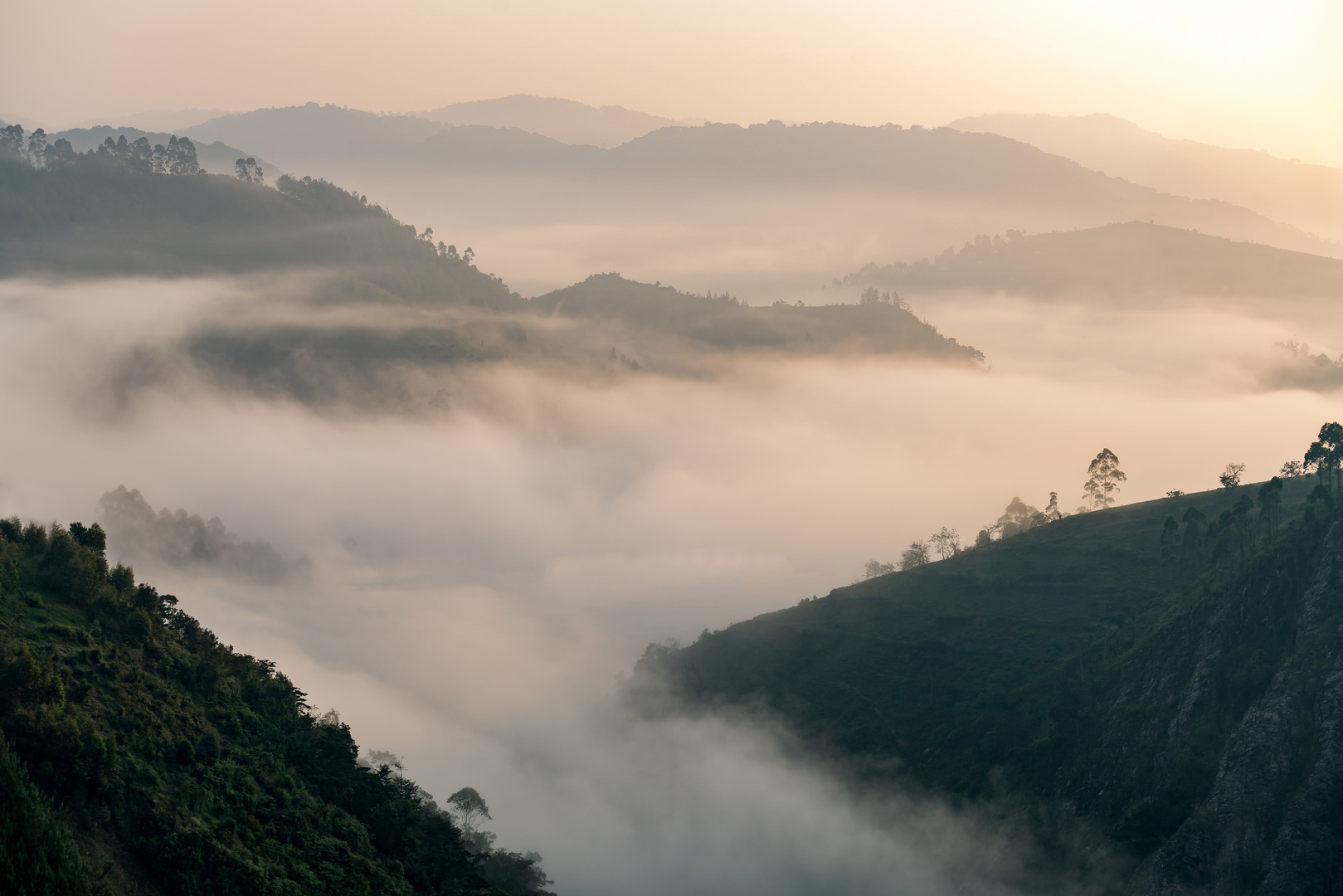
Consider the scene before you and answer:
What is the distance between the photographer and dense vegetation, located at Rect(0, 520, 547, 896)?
53.6 m

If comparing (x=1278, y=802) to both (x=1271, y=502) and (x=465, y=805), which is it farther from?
(x=465, y=805)

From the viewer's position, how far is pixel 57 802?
5384 centimetres

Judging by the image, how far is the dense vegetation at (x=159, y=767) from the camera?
176ft

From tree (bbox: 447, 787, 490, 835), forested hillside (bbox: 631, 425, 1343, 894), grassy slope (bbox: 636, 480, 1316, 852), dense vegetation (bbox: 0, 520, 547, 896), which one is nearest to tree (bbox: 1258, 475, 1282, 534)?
forested hillside (bbox: 631, 425, 1343, 894)

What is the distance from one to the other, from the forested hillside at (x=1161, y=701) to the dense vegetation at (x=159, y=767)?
87891 millimetres

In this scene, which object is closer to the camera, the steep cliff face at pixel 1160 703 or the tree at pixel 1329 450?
the steep cliff face at pixel 1160 703

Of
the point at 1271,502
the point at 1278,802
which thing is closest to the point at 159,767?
the point at 1278,802

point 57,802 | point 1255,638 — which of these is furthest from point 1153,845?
point 57,802

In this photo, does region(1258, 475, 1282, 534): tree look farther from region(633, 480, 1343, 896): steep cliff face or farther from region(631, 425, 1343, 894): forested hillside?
region(633, 480, 1343, 896): steep cliff face

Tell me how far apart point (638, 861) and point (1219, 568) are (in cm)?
11058

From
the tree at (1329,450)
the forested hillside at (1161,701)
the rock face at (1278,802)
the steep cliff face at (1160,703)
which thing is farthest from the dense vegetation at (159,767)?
the tree at (1329,450)

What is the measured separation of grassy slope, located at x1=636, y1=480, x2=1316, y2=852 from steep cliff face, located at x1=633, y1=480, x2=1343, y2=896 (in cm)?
30

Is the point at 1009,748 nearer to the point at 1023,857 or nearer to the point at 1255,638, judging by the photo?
the point at 1023,857

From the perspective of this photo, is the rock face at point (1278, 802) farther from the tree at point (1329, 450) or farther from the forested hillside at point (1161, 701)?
the tree at point (1329, 450)
